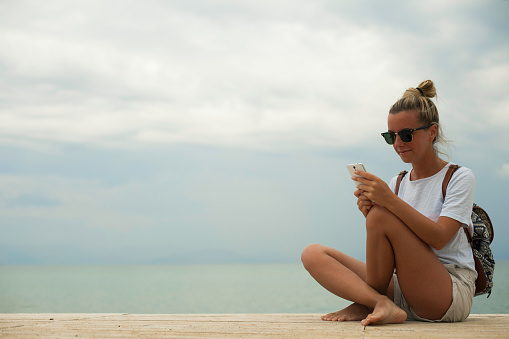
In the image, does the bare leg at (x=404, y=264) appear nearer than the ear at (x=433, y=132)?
Yes

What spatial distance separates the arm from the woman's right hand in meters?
0.08

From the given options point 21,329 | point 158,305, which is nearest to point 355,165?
point 21,329

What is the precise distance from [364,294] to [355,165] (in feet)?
2.88

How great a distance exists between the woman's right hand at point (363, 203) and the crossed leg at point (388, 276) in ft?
0.26

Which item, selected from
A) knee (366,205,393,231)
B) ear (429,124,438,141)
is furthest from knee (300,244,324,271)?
ear (429,124,438,141)

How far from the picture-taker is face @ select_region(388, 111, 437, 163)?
3.67m

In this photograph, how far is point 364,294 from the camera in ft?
11.5

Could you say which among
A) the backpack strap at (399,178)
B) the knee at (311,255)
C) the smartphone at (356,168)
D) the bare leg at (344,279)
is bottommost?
the bare leg at (344,279)

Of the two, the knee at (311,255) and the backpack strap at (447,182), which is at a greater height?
the backpack strap at (447,182)

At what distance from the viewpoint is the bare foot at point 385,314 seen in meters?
3.28

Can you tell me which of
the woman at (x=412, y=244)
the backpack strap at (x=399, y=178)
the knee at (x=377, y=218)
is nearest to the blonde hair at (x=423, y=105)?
the woman at (x=412, y=244)

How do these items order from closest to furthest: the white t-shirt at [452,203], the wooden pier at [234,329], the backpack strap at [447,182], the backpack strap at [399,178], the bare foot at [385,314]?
1. the wooden pier at [234,329]
2. the bare foot at [385,314]
3. the white t-shirt at [452,203]
4. the backpack strap at [447,182]
5. the backpack strap at [399,178]

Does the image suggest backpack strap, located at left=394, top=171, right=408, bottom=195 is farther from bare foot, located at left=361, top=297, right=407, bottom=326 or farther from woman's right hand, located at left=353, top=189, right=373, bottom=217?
bare foot, located at left=361, top=297, right=407, bottom=326

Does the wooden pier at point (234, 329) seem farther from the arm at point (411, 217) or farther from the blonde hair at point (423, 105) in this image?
the blonde hair at point (423, 105)
